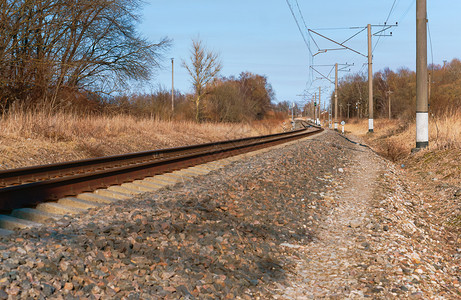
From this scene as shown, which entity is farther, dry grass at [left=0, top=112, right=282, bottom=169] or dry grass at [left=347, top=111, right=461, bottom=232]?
dry grass at [left=0, top=112, right=282, bottom=169]

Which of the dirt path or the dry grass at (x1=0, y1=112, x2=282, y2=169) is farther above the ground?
the dry grass at (x1=0, y1=112, x2=282, y2=169)

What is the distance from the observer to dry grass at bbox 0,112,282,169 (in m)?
10.2

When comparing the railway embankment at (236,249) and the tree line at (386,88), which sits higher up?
the tree line at (386,88)

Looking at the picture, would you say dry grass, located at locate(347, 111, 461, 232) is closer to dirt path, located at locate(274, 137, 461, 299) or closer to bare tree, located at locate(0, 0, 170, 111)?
dirt path, located at locate(274, 137, 461, 299)

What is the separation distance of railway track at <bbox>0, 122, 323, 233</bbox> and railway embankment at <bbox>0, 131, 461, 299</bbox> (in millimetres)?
454

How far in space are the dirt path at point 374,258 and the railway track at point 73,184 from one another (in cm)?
308

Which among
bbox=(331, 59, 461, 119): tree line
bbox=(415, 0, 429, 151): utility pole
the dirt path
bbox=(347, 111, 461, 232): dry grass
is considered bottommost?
the dirt path

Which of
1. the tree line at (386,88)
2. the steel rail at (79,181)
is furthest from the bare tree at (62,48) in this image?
the tree line at (386,88)

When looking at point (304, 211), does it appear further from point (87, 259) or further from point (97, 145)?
point (97, 145)

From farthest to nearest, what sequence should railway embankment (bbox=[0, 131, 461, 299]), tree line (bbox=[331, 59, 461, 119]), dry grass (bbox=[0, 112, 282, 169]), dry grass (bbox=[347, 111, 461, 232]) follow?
tree line (bbox=[331, 59, 461, 119])
dry grass (bbox=[0, 112, 282, 169])
dry grass (bbox=[347, 111, 461, 232])
railway embankment (bbox=[0, 131, 461, 299])

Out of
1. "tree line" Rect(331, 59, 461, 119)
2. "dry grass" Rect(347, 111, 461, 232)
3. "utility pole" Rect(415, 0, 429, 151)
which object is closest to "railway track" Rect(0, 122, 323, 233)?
"dry grass" Rect(347, 111, 461, 232)

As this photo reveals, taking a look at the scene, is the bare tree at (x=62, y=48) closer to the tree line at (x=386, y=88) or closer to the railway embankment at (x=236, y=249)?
the railway embankment at (x=236, y=249)

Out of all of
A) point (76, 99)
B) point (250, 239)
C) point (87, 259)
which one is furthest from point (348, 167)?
point (76, 99)

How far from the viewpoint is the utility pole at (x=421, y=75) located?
47.0ft
